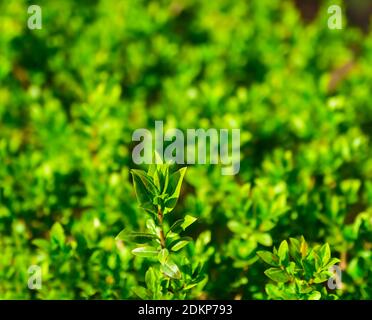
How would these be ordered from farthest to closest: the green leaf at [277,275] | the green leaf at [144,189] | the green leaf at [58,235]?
the green leaf at [58,235], the green leaf at [277,275], the green leaf at [144,189]

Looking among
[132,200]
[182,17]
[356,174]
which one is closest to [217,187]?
[132,200]

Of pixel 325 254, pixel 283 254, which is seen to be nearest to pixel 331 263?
pixel 325 254

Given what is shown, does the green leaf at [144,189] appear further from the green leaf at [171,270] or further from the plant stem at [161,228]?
the green leaf at [171,270]

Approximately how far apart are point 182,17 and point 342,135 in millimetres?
2201

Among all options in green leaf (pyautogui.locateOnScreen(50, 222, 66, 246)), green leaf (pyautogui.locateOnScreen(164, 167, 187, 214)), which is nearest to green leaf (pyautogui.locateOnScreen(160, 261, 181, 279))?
green leaf (pyautogui.locateOnScreen(164, 167, 187, 214))

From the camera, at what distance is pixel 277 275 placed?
189cm

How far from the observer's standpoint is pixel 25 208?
2.61 metres

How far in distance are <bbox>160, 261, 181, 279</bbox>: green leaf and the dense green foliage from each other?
0.08 m

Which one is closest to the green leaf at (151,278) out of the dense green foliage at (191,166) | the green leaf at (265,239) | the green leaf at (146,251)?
the dense green foliage at (191,166)

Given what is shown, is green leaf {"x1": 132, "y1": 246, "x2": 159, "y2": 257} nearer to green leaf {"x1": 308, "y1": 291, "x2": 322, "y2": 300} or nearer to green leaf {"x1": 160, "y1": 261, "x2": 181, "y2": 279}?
green leaf {"x1": 160, "y1": 261, "x2": 181, "y2": 279}

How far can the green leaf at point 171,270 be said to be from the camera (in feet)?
5.93

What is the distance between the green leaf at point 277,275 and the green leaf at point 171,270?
0.31m

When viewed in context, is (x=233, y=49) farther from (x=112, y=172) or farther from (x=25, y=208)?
(x=25, y=208)

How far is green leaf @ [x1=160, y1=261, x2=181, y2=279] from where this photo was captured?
1807 mm
